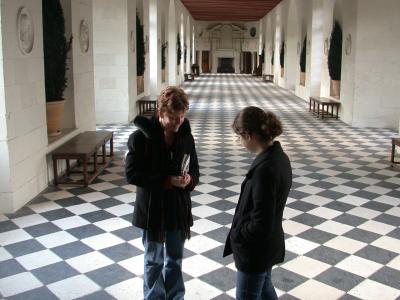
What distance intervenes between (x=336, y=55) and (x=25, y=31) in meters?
9.71

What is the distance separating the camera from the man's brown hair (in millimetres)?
2658

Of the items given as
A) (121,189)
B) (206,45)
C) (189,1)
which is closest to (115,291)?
(121,189)

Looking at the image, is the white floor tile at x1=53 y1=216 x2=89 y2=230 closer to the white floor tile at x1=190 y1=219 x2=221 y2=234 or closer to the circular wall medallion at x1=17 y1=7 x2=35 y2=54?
the white floor tile at x1=190 y1=219 x2=221 y2=234

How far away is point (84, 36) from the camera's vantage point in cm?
788

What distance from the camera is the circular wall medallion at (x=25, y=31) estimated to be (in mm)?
5163

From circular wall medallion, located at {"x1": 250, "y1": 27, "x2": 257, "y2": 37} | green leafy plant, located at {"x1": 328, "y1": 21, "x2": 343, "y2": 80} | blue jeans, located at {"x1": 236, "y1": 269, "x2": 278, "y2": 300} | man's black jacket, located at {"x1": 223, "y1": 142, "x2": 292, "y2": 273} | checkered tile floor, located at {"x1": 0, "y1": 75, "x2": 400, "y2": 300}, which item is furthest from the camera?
circular wall medallion, located at {"x1": 250, "y1": 27, "x2": 257, "y2": 37}

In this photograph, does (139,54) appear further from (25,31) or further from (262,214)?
(262,214)

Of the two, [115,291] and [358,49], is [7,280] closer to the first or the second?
[115,291]

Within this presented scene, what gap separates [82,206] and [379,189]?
3785mm

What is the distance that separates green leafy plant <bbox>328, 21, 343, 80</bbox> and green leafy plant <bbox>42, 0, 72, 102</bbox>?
840 centimetres

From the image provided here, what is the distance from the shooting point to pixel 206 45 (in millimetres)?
43438

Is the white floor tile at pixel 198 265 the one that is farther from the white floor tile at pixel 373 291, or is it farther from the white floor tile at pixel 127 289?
the white floor tile at pixel 373 291

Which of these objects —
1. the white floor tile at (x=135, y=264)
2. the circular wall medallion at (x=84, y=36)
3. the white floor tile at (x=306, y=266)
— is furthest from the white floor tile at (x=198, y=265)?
the circular wall medallion at (x=84, y=36)

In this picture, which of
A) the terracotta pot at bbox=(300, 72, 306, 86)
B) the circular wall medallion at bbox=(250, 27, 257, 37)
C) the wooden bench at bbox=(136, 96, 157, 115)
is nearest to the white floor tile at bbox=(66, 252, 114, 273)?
the wooden bench at bbox=(136, 96, 157, 115)
